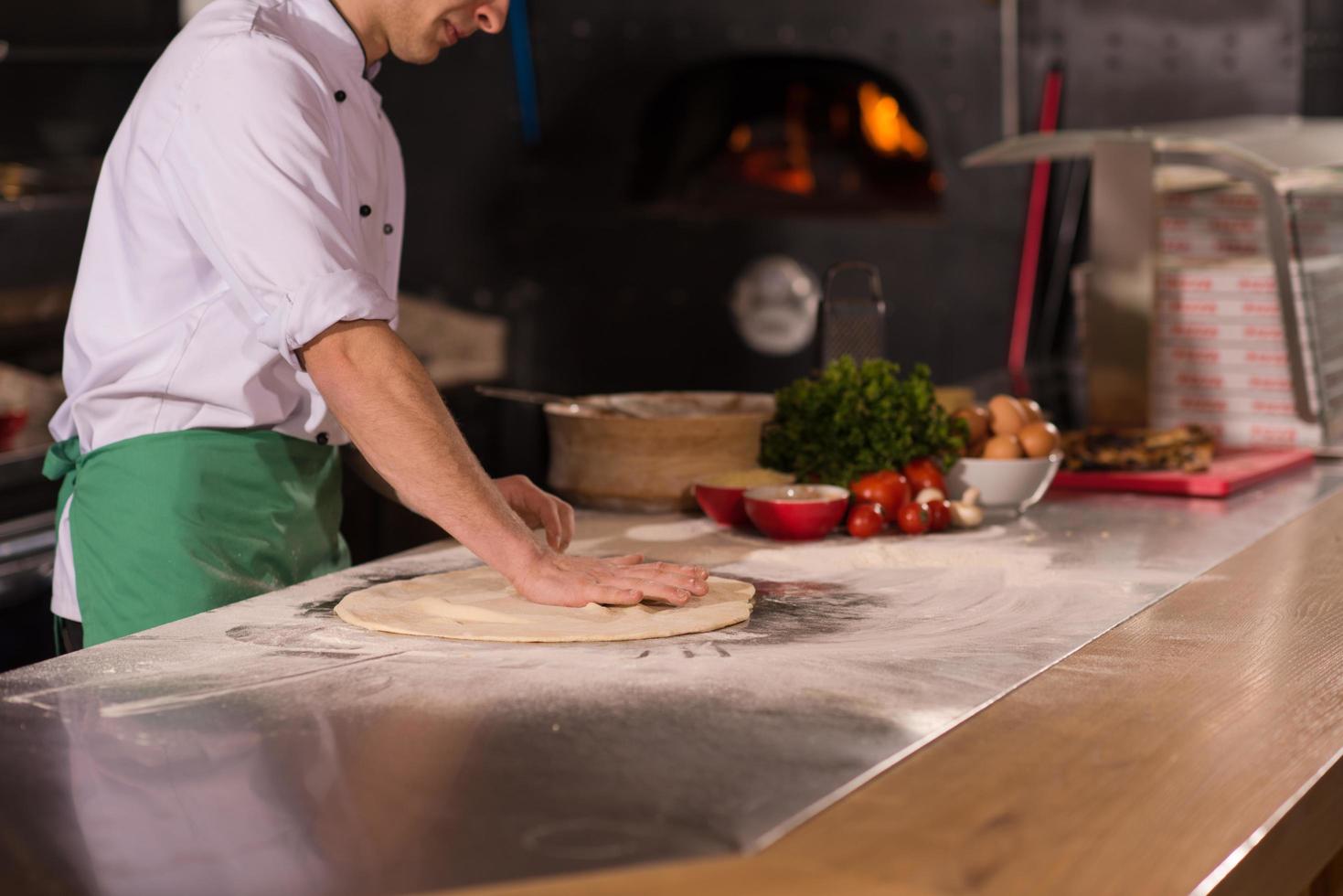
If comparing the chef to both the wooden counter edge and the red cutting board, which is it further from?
the red cutting board

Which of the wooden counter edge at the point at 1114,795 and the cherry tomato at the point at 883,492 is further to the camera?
the cherry tomato at the point at 883,492

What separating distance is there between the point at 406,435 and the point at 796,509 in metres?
0.62

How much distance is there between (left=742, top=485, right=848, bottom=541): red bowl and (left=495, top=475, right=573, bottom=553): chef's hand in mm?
258

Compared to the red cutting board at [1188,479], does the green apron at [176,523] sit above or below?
above

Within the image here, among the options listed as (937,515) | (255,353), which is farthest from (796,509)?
(255,353)

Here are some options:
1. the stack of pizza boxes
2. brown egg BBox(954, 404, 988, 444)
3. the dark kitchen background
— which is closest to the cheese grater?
brown egg BBox(954, 404, 988, 444)

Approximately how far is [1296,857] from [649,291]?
4171mm

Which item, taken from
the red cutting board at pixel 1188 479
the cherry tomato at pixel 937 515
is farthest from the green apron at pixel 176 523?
the red cutting board at pixel 1188 479

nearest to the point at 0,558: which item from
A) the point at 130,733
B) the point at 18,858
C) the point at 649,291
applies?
the point at 130,733

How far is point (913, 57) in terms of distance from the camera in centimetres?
529

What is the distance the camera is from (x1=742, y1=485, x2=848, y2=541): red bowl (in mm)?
1999

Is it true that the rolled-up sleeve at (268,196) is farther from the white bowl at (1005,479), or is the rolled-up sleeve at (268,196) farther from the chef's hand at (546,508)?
the white bowl at (1005,479)

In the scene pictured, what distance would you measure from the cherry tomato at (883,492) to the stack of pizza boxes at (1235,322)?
36.5 inches

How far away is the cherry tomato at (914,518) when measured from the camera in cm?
205
